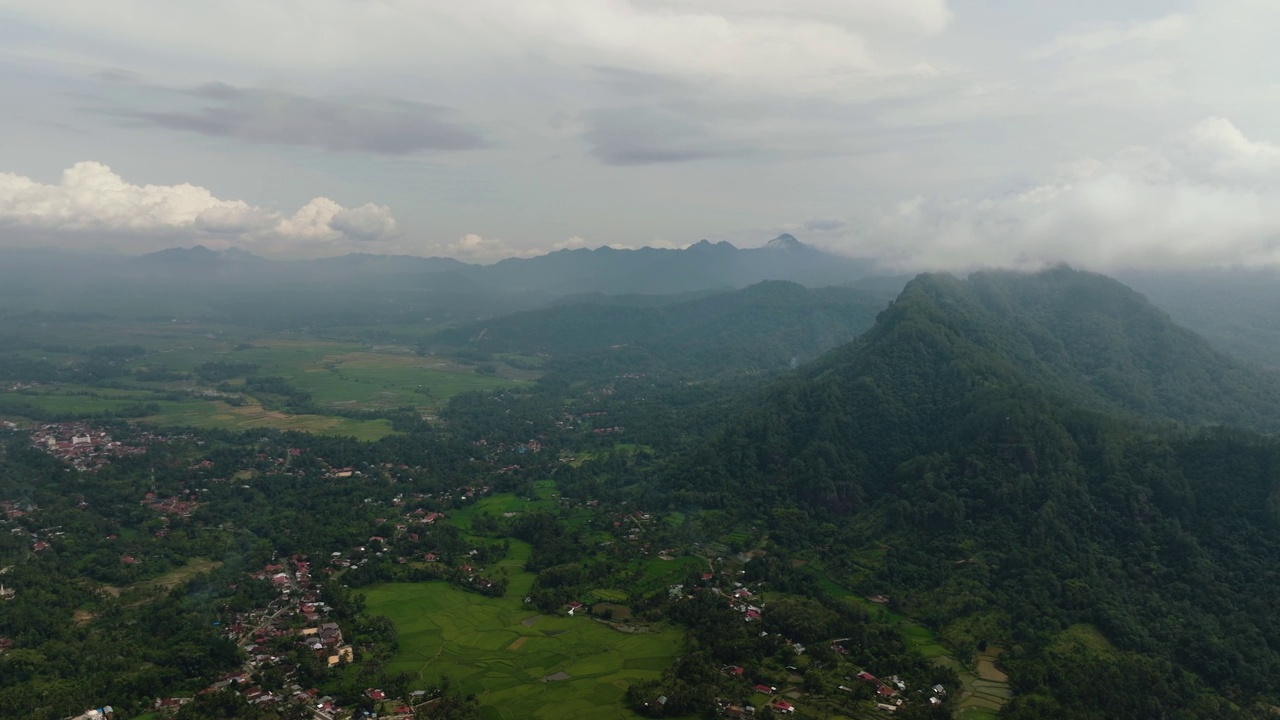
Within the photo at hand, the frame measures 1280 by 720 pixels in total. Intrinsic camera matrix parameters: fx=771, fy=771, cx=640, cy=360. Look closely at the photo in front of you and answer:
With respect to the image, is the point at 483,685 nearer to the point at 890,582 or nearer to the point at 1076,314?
the point at 890,582

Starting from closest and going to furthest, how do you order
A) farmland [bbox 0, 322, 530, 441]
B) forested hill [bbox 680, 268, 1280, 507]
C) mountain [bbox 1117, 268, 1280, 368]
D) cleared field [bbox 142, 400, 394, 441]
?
1. forested hill [bbox 680, 268, 1280, 507]
2. cleared field [bbox 142, 400, 394, 441]
3. farmland [bbox 0, 322, 530, 441]
4. mountain [bbox 1117, 268, 1280, 368]

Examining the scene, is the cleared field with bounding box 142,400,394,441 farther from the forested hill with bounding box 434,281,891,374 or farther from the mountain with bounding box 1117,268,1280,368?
the mountain with bounding box 1117,268,1280,368

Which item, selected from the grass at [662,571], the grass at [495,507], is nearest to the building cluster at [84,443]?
the grass at [495,507]

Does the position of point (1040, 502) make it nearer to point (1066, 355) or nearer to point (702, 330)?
point (1066, 355)

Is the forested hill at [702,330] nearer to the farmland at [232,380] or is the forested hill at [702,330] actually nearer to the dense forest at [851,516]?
the farmland at [232,380]

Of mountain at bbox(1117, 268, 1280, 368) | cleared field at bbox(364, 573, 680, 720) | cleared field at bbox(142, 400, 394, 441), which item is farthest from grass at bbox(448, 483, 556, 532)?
mountain at bbox(1117, 268, 1280, 368)

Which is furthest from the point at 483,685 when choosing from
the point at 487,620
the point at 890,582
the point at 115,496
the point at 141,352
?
the point at 141,352
